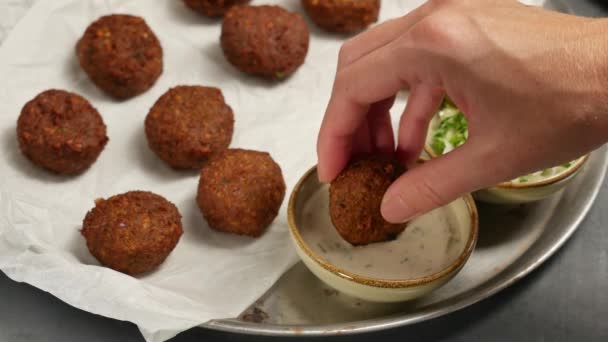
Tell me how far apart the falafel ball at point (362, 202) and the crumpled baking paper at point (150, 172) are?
1.26ft

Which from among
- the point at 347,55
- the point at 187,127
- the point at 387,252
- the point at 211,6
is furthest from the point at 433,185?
the point at 211,6

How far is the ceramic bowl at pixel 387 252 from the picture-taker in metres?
2.18

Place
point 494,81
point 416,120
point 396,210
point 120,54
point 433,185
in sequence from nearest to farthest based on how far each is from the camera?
1. point 494,81
2. point 433,185
3. point 396,210
4. point 416,120
5. point 120,54

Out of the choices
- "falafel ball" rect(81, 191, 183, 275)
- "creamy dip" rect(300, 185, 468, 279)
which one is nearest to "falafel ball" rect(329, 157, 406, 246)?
"creamy dip" rect(300, 185, 468, 279)

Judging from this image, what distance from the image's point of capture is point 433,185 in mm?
1933

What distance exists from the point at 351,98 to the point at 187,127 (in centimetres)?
90

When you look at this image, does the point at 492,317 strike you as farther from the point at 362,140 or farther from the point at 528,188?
the point at 362,140

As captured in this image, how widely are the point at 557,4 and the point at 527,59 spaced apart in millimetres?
2076

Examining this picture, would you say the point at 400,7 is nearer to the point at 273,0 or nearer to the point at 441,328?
the point at 273,0

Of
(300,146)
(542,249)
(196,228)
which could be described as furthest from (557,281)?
(196,228)

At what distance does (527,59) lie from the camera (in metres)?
1.68

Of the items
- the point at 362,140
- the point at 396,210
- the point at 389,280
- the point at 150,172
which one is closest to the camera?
the point at 396,210

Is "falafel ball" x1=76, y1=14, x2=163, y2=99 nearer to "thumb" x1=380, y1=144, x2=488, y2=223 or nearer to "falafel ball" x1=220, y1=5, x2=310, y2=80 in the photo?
"falafel ball" x1=220, y1=5, x2=310, y2=80

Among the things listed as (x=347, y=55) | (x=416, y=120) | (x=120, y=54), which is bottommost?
(x=120, y=54)
